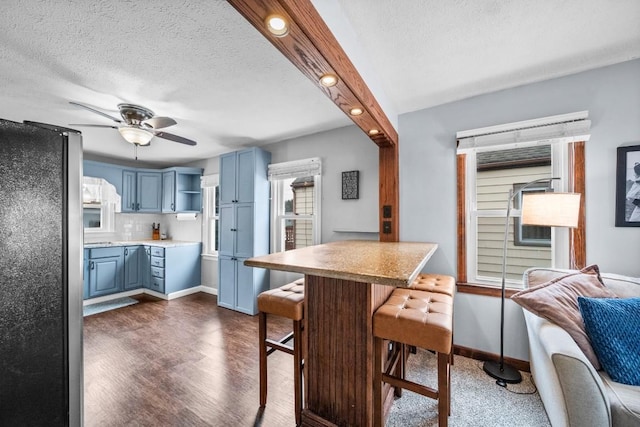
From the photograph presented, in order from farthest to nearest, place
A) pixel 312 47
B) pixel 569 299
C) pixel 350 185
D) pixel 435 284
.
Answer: pixel 350 185, pixel 435 284, pixel 569 299, pixel 312 47

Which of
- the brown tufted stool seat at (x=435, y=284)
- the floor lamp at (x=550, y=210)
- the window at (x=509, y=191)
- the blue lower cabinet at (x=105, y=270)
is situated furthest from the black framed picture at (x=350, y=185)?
the blue lower cabinet at (x=105, y=270)

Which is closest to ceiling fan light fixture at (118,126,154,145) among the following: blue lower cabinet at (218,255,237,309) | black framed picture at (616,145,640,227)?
blue lower cabinet at (218,255,237,309)

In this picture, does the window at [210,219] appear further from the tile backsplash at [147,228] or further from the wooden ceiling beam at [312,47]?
the wooden ceiling beam at [312,47]

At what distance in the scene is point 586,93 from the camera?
6.36ft

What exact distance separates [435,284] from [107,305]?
4.55m

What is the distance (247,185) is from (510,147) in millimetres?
2946

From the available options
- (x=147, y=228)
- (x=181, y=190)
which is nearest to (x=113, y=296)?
(x=147, y=228)

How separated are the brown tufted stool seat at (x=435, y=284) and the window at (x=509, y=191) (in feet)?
1.25

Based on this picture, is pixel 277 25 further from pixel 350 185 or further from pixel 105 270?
pixel 105 270

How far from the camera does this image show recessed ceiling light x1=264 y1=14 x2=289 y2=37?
3.20 feet

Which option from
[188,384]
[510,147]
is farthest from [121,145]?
[510,147]

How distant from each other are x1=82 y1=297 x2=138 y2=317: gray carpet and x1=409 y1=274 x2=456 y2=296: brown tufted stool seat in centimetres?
419

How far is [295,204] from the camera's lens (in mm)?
3621

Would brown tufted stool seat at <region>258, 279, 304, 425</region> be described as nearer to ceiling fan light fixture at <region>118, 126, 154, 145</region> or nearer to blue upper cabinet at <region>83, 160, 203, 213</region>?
ceiling fan light fixture at <region>118, 126, 154, 145</region>
